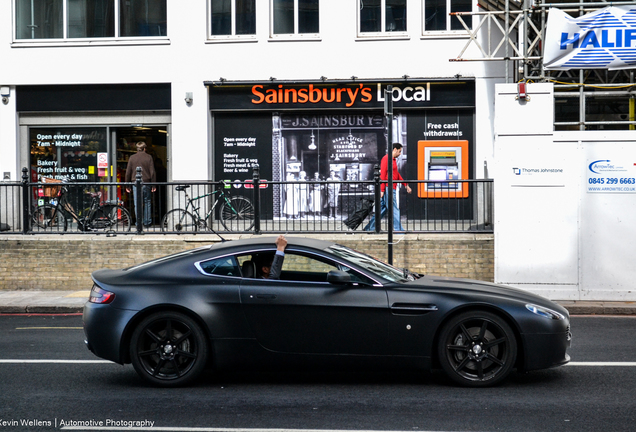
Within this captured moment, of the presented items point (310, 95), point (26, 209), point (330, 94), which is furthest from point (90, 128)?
point (330, 94)

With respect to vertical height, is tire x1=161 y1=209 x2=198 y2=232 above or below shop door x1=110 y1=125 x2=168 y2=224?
below

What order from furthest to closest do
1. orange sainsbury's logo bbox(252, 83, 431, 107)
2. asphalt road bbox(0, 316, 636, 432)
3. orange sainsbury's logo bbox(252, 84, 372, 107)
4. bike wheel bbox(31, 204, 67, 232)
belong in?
1. orange sainsbury's logo bbox(252, 84, 372, 107)
2. orange sainsbury's logo bbox(252, 83, 431, 107)
3. bike wheel bbox(31, 204, 67, 232)
4. asphalt road bbox(0, 316, 636, 432)

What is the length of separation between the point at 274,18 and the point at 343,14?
1.81 metres

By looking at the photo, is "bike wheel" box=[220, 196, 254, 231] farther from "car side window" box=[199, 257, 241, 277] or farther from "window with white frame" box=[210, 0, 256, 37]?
"car side window" box=[199, 257, 241, 277]

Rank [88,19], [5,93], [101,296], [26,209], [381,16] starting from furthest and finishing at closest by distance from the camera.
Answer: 1. [88,19]
2. [5,93]
3. [381,16]
4. [26,209]
5. [101,296]

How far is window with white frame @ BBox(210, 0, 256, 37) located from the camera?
58.9 feet

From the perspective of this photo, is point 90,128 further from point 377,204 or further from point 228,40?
point 377,204

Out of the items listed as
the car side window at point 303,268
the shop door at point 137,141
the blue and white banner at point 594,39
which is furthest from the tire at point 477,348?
the shop door at point 137,141

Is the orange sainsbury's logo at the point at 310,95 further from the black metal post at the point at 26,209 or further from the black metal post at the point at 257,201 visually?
the black metal post at the point at 26,209

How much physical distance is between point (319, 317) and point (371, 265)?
84 centimetres

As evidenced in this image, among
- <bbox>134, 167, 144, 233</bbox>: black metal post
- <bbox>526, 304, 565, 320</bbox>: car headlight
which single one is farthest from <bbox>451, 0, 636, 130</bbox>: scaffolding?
<bbox>134, 167, 144, 233</bbox>: black metal post

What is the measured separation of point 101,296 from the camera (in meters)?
6.28

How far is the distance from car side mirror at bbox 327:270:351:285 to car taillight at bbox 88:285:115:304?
1979 mm

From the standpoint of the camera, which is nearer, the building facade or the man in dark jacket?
the man in dark jacket
